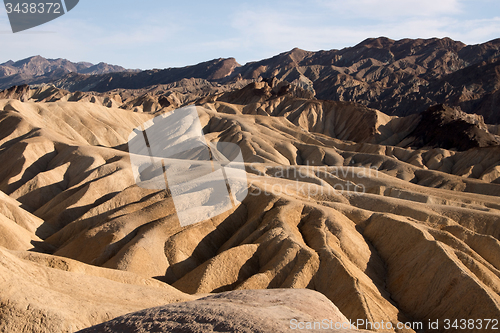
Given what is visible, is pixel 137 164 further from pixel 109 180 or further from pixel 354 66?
pixel 354 66

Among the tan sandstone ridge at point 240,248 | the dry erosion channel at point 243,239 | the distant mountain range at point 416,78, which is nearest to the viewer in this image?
the dry erosion channel at point 243,239

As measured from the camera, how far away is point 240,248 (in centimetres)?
2572

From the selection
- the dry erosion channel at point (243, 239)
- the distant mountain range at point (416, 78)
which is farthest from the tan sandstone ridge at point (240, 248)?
the distant mountain range at point (416, 78)

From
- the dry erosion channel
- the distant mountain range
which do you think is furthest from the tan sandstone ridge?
the distant mountain range

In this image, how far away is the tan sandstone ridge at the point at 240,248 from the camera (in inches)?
554

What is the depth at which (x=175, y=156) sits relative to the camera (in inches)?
2650

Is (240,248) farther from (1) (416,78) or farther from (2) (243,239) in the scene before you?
(1) (416,78)

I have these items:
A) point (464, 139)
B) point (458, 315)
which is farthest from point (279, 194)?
point (464, 139)

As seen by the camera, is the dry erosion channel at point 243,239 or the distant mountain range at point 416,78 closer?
the dry erosion channel at point 243,239

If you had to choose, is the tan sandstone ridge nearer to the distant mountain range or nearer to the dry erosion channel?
the dry erosion channel

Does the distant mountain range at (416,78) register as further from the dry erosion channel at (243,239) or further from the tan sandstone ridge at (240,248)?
the tan sandstone ridge at (240,248)

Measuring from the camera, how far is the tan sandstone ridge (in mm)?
14070

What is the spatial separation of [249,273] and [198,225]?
6834 mm

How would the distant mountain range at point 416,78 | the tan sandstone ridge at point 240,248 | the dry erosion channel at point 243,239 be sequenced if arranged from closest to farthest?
the dry erosion channel at point 243,239, the tan sandstone ridge at point 240,248, the distant mountain range at point 416,78
